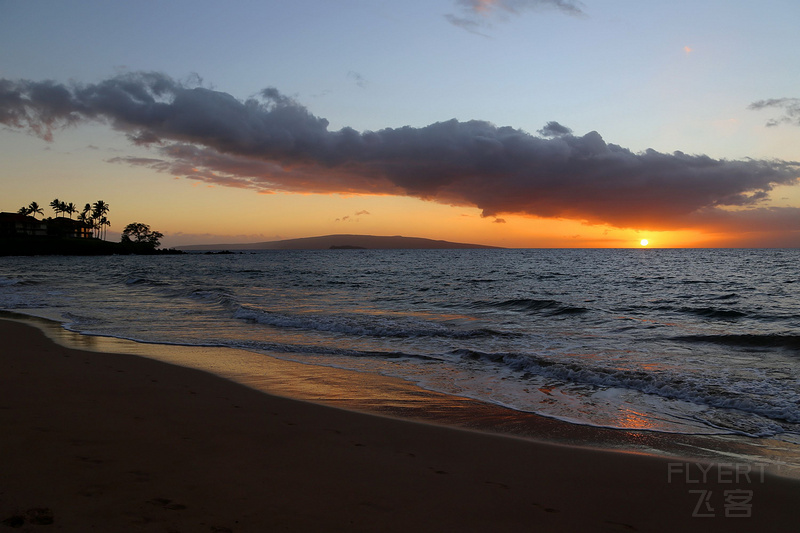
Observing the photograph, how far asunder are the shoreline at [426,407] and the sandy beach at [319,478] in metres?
0.41

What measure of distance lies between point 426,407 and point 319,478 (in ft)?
11.4


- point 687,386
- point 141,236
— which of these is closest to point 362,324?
point 687,386

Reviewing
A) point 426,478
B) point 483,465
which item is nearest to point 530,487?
point 483,465

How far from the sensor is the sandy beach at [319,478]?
149 inches

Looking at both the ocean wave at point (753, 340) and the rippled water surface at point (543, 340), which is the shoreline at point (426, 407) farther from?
the ocean wave at point (753, 340)

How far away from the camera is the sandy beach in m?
3.77

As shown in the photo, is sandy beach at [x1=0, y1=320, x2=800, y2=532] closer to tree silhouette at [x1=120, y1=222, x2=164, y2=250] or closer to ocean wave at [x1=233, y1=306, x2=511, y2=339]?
ocean wave at [x1=233, y1=306, x2=511, y2=339]

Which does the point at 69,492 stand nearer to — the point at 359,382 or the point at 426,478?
the point at 426,478

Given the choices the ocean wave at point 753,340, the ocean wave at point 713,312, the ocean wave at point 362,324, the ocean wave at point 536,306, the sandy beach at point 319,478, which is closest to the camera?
the sandy beach at point 319,478

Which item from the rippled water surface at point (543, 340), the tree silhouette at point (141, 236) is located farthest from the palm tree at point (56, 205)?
the rippled water surface at point (543, 340)

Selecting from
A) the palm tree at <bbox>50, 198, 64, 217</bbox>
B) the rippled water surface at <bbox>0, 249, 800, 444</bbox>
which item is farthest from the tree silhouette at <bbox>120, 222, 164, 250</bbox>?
the rippled water surface at <bbox>0, 249, 800, 444</bbox>

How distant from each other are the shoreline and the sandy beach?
41 centimetres

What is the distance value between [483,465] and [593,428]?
255cm

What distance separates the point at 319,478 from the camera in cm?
457
